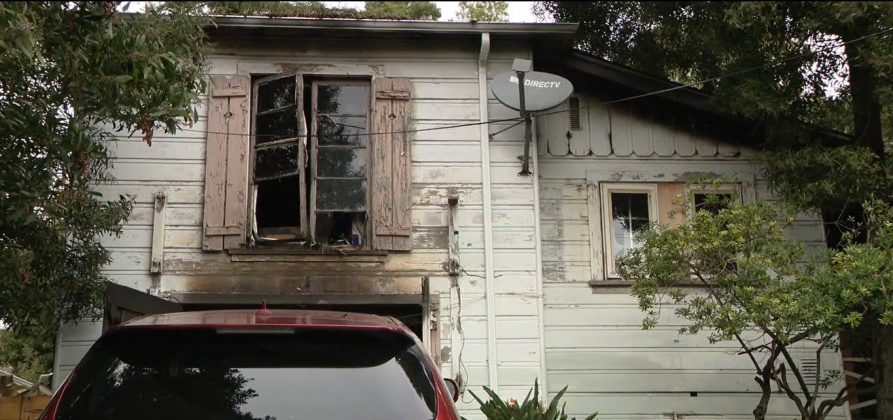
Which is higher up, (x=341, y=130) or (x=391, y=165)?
(x=341, y=130)

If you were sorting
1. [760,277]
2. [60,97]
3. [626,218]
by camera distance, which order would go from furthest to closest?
1. [626,218]
2. [760,277]
3. [60,97]

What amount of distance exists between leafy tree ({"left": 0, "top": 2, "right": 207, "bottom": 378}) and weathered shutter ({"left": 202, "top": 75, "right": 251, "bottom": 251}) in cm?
202

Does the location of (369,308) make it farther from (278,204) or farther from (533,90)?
(533,90)

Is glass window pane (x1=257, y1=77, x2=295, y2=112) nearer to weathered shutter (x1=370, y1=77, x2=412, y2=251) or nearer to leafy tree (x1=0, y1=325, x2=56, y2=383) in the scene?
weathered shutter (x1=370, y1=77, x2=412, y2=251)

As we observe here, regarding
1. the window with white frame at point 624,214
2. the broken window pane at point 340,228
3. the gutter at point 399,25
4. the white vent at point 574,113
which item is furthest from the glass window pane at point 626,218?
the broken window pane at point 340,228

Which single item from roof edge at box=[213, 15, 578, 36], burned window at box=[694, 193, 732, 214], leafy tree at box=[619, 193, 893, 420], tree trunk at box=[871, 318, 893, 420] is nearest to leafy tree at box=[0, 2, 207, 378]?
roof edge at box=[213, 15, 578, 36]

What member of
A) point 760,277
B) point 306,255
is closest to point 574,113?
point 760,277

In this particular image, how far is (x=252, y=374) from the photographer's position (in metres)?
2.90

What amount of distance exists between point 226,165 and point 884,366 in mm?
6670

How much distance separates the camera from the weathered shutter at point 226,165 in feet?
25.9

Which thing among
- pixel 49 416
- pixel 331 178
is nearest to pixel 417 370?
pixel 49 416

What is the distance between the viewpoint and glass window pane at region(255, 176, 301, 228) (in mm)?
8281

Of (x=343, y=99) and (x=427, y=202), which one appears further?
(x=343, y=99)

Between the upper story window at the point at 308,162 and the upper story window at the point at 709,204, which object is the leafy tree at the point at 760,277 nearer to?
the upper story window at the point at 709,204
